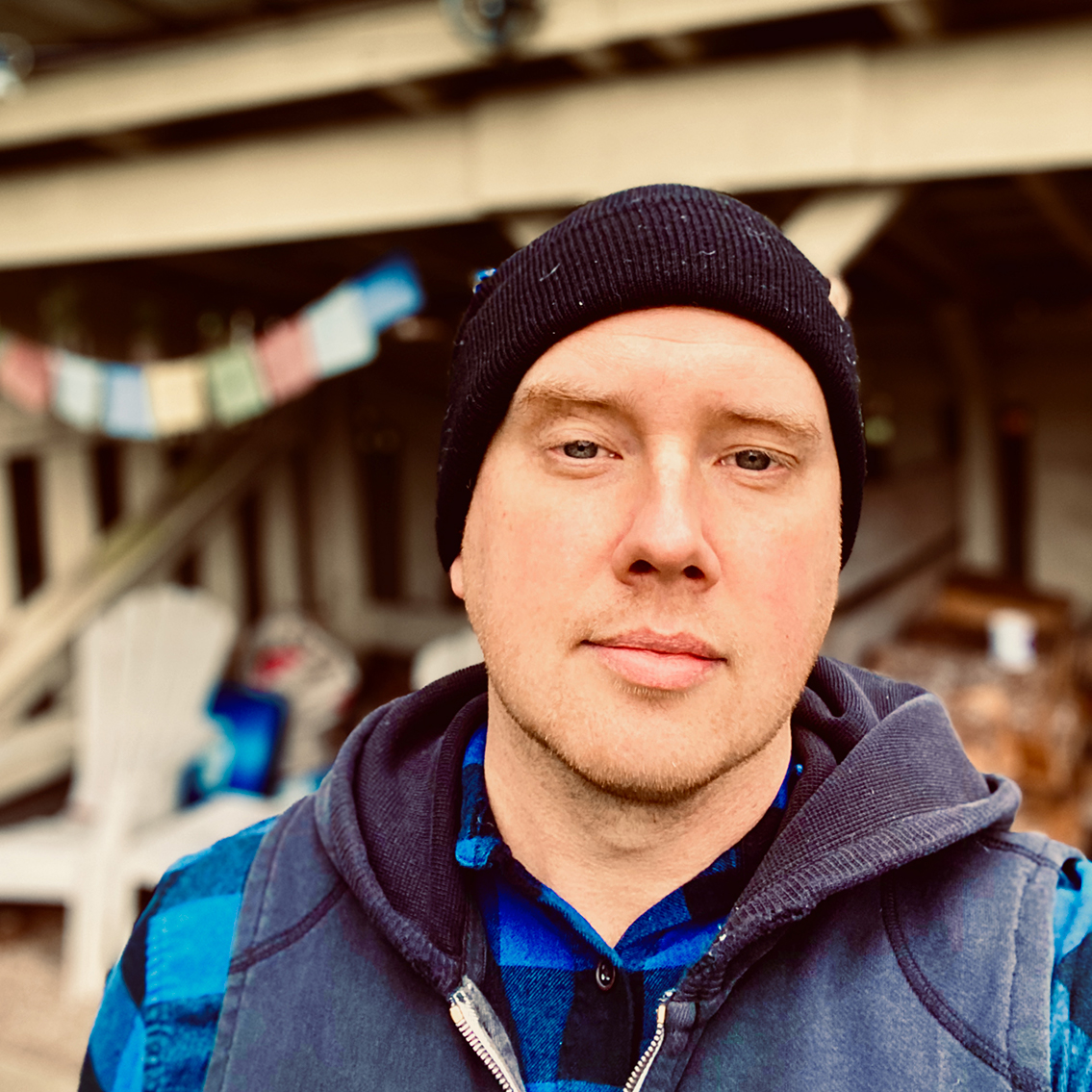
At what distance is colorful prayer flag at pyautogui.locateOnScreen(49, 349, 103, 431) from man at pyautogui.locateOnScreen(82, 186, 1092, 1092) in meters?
2.85

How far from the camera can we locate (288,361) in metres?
3.40

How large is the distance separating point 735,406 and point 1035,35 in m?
1.86

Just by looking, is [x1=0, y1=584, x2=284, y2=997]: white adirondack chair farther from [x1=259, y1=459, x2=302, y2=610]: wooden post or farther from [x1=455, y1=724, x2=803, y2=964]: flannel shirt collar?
[x1=455, y1=724, x2=803, y2=964]: flannel shirt collar

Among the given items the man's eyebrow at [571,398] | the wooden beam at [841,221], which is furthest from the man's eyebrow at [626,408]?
the wooden beam at [841,221]

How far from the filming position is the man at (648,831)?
101cm

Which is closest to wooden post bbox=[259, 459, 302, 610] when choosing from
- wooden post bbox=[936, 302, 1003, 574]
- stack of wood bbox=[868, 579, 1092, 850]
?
stack of wood bbox=[868, 579, 1092, 850]

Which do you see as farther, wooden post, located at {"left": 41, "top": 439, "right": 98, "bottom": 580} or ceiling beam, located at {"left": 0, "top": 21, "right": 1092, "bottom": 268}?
wooden post, located at {"left": 41, "top": 439, "right": 98, "bottom": 580}

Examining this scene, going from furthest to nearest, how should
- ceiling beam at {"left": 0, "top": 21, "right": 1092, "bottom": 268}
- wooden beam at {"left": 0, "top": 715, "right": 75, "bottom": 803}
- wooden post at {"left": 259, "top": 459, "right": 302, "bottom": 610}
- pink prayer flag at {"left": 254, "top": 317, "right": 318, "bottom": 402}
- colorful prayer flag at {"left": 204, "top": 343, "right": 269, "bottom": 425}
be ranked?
wooden post at {"left": 259, "top": 459, "right": 302, "bottom": 610} → wooden beam at {"left": 0, "top": 715, "right": 75, "bottom": 803} → colorful prayer flag at {"left": 204, "top": 343, "right": 269, "bottom": 425} → pink prayer flag at {"left": 254, "top": 317, "right": 318, "bottom": 402} → ceiling beam at {"left": 0, "top": 21, "right": 1092, "bottom": 268}

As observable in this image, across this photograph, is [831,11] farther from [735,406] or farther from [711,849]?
[711,849]

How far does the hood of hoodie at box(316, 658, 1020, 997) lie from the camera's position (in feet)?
3.37

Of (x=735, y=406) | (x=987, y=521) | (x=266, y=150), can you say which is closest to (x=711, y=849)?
(x=735, y=406)

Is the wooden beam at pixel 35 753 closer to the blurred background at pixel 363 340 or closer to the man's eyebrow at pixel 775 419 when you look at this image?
the blurred background at pixel 363 340

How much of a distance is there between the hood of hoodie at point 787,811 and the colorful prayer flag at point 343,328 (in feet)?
6.98

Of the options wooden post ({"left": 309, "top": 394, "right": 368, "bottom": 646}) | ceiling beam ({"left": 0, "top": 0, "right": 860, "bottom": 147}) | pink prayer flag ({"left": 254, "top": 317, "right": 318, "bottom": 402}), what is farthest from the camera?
wooden post ({"left": 309, "top": 394, "right": 368, "bottom": 646})
